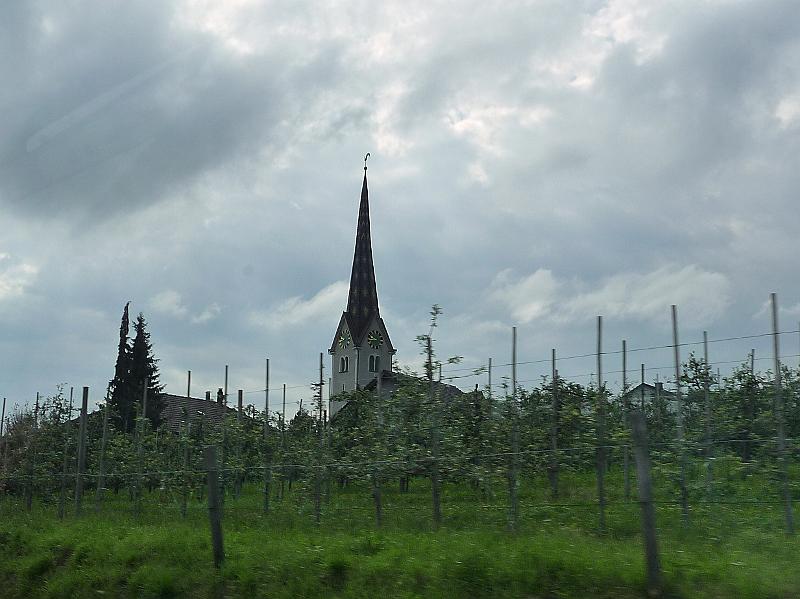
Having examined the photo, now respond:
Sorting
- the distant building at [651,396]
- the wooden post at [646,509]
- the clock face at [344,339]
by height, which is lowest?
the wooden post at [646,509]

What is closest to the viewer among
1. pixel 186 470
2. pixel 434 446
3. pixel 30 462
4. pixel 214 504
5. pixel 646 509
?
pixel 646 509

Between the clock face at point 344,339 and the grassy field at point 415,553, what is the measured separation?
48733 millimetres

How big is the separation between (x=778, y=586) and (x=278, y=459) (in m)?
13.8

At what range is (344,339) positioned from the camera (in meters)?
64.1

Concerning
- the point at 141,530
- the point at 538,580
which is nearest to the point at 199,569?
the point at 141,530

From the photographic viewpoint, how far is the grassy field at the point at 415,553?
6.93 metres

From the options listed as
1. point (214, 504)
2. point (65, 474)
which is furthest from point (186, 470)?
point (214, 504)

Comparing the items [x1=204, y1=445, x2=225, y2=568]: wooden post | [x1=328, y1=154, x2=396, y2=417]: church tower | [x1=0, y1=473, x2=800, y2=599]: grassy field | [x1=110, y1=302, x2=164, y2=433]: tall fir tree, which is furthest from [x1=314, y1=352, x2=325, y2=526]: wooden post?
[x1=328, y1=154, x2=396, y2=417]: church tower

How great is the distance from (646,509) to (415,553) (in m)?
2.80

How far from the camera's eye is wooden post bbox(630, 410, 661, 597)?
21.1 feet

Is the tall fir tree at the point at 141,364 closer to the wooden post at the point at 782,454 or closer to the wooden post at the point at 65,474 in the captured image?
the wooden post at the point at 65,474

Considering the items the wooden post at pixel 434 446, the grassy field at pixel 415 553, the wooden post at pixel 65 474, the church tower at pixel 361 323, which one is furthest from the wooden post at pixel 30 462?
the church tower at pixel 361 323

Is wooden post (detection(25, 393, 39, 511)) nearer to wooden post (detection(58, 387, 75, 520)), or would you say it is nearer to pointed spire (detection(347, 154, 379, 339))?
wooden post (detection(58, 387, 75, 520))

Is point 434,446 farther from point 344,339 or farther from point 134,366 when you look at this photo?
point 344,339
